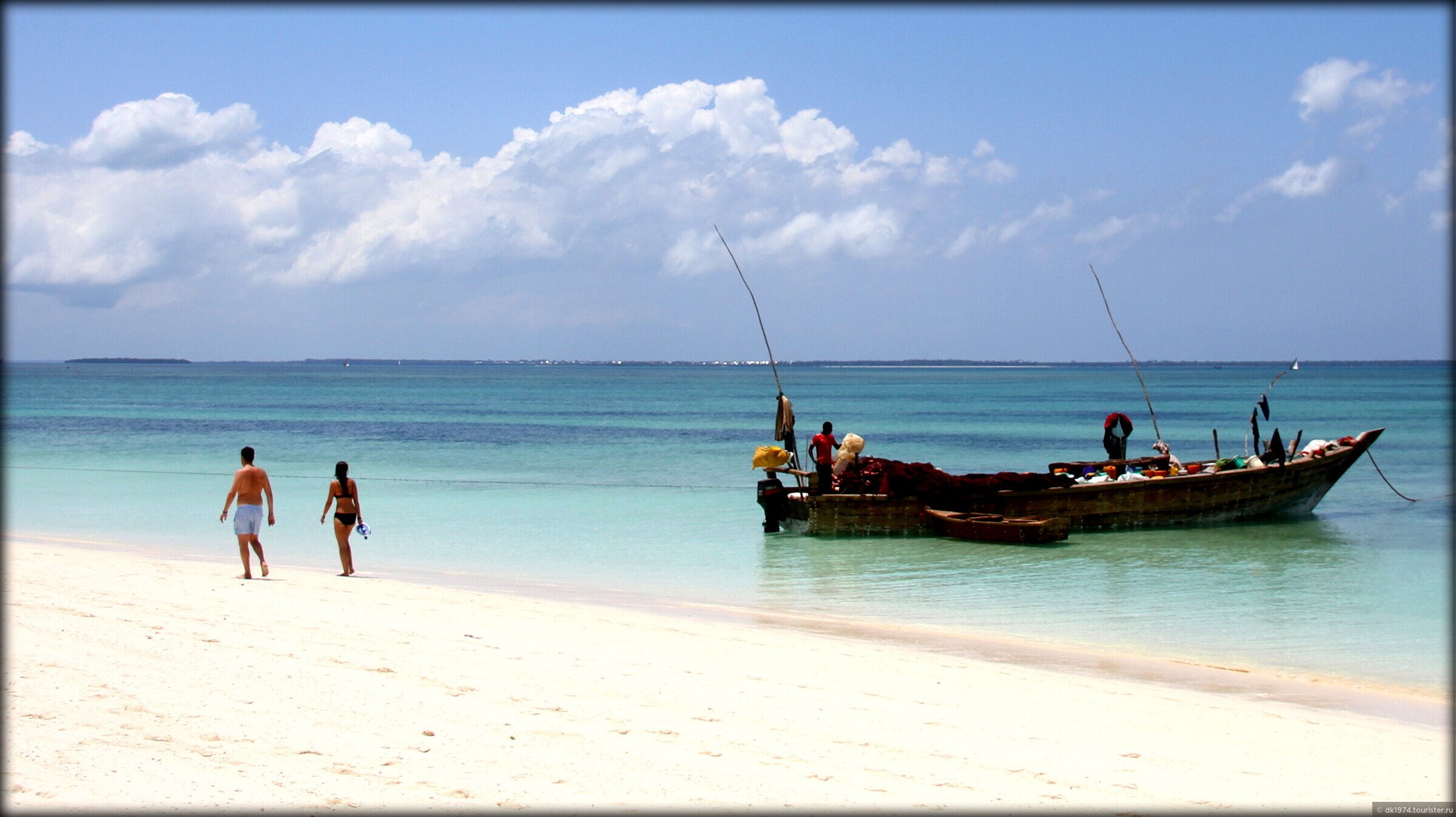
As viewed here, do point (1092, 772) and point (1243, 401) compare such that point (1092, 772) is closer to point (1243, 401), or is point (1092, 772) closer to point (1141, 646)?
point (1141, 646)

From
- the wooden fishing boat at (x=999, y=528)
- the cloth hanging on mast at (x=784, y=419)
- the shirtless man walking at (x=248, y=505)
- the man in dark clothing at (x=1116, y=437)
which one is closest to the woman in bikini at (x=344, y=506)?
the shirtless man walking at (x=248, y=505)

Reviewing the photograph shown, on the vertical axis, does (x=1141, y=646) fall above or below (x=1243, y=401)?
below

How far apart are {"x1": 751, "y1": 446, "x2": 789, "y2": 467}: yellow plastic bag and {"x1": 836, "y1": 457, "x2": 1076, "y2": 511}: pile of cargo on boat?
0.97m

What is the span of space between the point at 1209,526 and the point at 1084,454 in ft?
61.4

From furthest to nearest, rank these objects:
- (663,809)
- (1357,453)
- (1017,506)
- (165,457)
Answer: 1. (165,457)
2. (1357,453)
3. (1017,506)
4. (663,809)

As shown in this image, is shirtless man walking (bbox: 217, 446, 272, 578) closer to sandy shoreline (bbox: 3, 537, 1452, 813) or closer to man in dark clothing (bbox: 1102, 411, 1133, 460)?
sandy shoreline (bbox: 3, 537, 1452, 813)

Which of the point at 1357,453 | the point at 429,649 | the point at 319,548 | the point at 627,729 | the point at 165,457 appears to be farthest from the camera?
the point at 165,457

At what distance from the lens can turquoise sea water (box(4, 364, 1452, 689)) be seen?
11.2 metres

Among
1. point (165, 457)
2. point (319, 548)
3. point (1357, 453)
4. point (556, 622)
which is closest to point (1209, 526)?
point (1357, 453)

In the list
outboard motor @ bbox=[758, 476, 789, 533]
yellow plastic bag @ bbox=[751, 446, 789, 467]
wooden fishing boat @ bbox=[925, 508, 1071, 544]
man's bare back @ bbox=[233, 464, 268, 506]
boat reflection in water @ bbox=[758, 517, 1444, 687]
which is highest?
yellow plastic bag @ bbox=[751, 446, 789, 467]

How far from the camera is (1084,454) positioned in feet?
118

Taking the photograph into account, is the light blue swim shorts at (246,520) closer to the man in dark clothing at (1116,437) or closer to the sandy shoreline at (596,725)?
the sandy shoreline at (596,725)

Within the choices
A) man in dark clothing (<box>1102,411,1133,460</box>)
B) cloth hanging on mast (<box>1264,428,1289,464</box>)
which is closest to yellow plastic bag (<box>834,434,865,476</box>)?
man in dark clothing (<box>1102,411,1133,460</box>)

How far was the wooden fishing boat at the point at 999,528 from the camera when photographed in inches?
610
